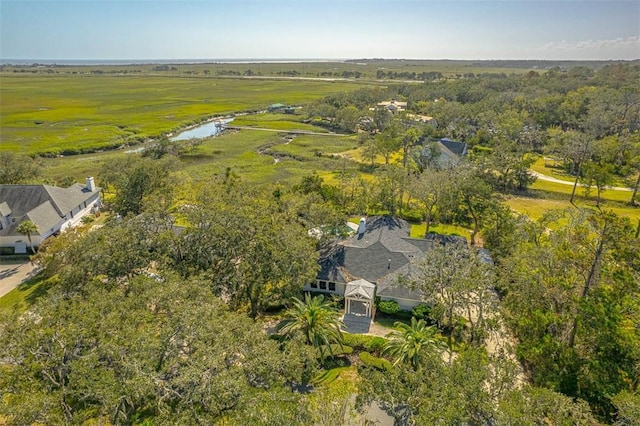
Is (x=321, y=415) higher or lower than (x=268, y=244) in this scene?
lower

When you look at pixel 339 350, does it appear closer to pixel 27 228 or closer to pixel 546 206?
pixel 27 228

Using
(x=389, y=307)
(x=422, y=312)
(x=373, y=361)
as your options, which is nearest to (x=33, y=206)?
(x=389, y=307)

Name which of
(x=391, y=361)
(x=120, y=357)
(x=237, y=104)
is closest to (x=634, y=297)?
(x=391, y=361)

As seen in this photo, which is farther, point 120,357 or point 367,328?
point 367,328

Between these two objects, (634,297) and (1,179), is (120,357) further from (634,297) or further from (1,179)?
(1,179)

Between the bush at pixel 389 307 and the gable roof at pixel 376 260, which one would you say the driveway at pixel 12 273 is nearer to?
the gable roof at pixel 376 260

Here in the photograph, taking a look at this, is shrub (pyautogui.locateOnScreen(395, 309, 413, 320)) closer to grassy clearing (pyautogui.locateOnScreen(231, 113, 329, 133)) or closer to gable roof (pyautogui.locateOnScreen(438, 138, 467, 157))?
gable roof (pyautogui.locateOnScreen(438, 138, 467, 157))
